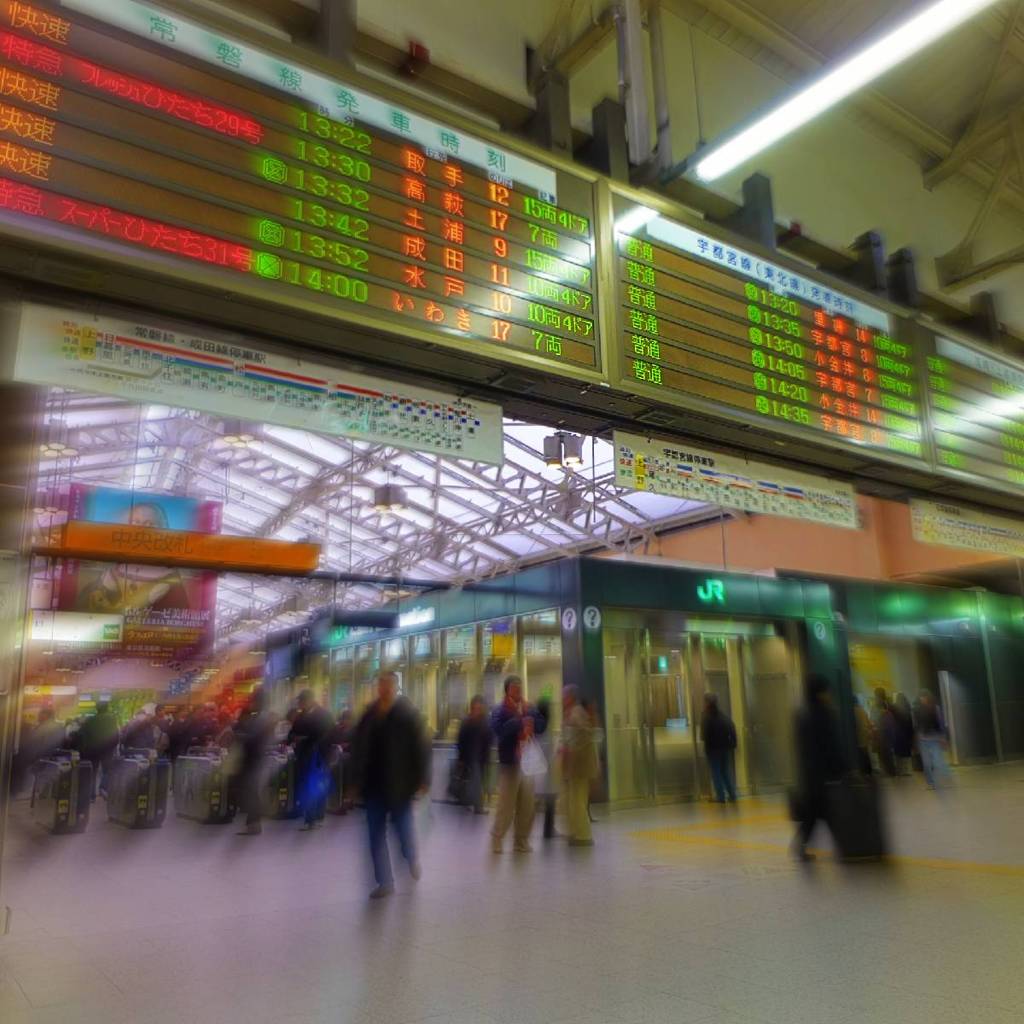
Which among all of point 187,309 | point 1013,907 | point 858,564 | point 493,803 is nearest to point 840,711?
point 858,564

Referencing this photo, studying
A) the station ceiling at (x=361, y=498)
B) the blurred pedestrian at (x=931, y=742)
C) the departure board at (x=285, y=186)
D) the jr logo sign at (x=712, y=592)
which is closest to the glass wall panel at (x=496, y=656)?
the station ceiling at (x=361, y=498)

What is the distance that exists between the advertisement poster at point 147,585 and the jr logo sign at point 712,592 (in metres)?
7.54

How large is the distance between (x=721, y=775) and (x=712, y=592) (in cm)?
294

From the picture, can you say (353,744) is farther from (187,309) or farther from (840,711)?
(840,711)

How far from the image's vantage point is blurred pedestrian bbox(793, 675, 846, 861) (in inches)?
253

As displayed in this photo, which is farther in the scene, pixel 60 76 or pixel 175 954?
pixel 175 954

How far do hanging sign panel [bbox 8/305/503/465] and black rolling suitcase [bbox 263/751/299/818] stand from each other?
837cm

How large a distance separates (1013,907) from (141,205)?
5633 millimetres

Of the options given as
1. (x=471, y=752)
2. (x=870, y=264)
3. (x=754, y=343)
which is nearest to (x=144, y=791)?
(x=471, y=752)

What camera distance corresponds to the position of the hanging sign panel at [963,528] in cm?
690

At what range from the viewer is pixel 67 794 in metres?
10.2

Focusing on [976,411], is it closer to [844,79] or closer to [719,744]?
[844,79]

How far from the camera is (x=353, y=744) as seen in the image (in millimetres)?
6047

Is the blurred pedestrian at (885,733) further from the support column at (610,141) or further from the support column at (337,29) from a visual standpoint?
the support column at (337,29)
